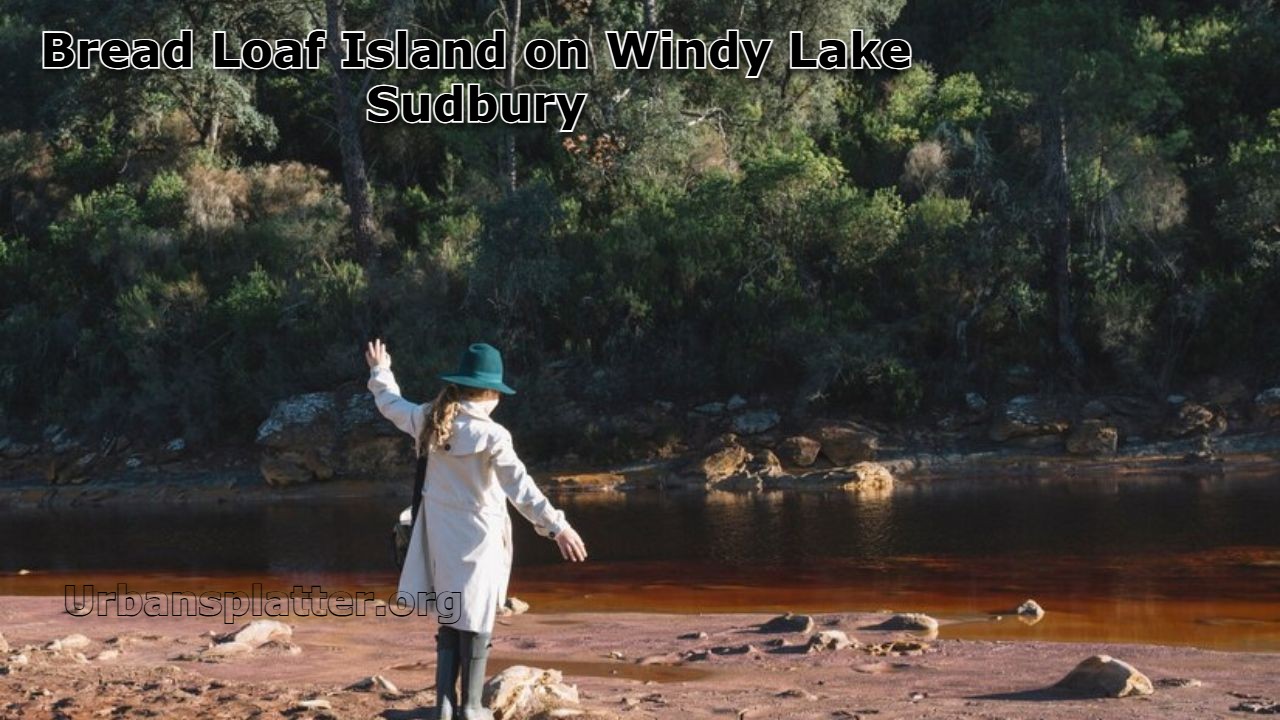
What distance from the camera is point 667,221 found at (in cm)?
2730

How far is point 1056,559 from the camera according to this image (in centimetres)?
1402

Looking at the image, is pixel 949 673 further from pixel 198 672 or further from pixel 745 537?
pixel 745 537

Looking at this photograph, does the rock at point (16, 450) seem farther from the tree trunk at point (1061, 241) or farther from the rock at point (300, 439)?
the tree trunk at point (1061, 241)

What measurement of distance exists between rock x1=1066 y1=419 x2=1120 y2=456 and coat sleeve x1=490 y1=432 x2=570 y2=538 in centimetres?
1795

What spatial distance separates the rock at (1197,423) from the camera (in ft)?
72.8

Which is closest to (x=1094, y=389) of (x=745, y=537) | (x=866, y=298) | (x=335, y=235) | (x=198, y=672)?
(x=866, y=298)

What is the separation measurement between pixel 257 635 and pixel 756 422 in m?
15.2

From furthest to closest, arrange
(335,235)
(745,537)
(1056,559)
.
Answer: (335,235)
(745,537)
(1056,559)

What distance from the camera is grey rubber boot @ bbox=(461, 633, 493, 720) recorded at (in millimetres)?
5938

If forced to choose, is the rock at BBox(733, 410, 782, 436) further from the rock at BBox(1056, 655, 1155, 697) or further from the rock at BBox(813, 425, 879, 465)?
the rock at BBox(1056, 655, 1155, 697)

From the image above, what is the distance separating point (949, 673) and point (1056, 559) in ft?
21.5

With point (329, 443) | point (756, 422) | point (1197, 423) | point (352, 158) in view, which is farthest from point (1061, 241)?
point (352, 158)

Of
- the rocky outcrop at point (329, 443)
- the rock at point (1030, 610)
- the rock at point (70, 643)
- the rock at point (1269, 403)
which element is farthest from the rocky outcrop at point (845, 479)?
the rock at point (70, 643)

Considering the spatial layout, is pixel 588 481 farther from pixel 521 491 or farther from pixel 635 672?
pixel 521 491
